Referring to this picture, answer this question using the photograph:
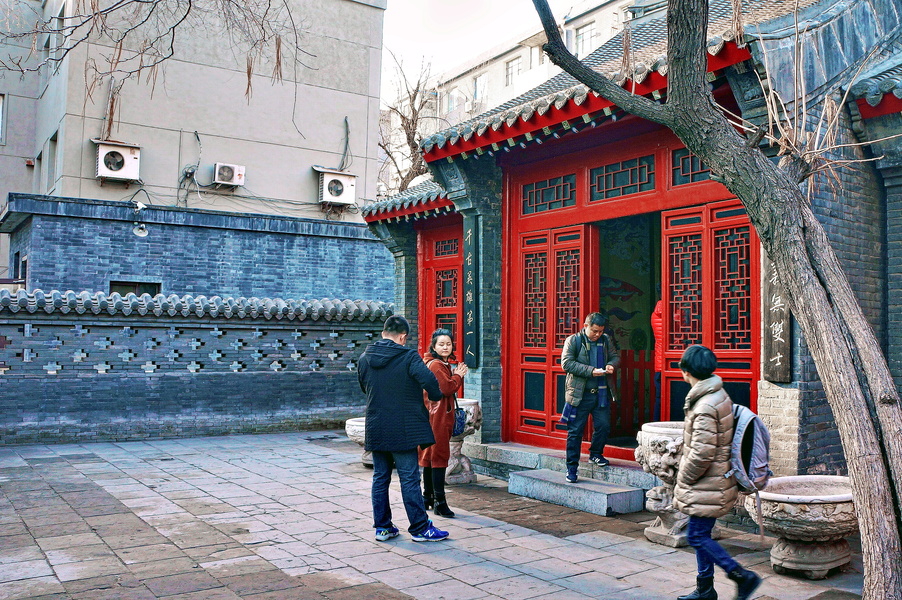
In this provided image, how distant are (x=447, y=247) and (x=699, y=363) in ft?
20.2

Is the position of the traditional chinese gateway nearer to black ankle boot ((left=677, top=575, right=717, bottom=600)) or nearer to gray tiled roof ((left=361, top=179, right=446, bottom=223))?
gray tiled roof ((left=361, top=179, right=446, bottom=223))

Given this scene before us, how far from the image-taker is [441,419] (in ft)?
20.5

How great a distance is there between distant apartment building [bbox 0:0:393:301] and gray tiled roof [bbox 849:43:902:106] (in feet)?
36.0

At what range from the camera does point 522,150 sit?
8297 mm

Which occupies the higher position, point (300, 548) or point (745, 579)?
point (745, 579)

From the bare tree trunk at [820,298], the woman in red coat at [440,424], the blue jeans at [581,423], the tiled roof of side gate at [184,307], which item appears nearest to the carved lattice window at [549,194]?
the blue jeans at [581,423]

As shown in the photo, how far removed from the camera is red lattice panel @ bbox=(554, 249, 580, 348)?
775 cm

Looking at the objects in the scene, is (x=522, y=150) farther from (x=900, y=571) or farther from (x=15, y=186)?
(x=15, y=186)

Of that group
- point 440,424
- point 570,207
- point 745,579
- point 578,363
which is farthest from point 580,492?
point 570,207

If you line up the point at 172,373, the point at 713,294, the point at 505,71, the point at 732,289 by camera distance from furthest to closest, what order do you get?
the point at 505,71 < the point at 172,373 < the point at 713,294 < the point at 732,289

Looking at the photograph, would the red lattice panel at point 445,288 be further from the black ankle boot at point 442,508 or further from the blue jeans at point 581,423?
the black ankle boot at point 442,508

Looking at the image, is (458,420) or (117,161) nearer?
(458,420)

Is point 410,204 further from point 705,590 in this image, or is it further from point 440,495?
point 705,590

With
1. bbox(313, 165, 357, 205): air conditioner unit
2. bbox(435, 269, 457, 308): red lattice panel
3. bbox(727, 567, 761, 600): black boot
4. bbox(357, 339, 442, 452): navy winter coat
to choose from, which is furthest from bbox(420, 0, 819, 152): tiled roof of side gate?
bbox(313, 165, 357, 205): air conditioner unit
